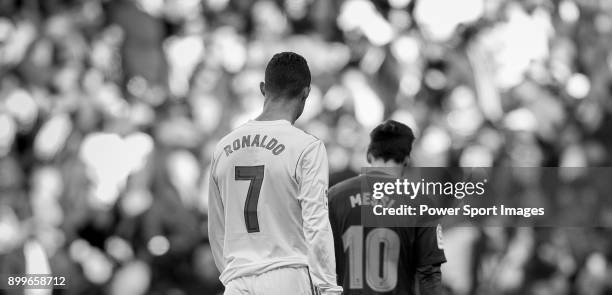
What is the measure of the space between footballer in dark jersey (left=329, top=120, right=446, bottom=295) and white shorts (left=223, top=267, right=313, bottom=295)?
53cm

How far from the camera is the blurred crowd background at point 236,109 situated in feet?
11.8

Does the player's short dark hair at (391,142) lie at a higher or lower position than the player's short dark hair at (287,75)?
lower

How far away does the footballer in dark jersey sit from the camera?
226 cm

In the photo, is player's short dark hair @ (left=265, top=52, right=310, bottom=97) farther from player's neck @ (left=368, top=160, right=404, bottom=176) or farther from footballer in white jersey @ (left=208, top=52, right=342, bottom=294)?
player's neck @ (left=368, top=160, right=404, bottom=176)

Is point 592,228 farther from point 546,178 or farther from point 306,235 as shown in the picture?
point 306,235

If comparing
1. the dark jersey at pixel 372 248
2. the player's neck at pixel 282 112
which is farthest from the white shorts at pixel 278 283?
the dark jersey at pixel 372 248

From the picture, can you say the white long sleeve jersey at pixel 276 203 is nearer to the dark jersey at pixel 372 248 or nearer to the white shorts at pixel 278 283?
the white shorts at pixel 278 283

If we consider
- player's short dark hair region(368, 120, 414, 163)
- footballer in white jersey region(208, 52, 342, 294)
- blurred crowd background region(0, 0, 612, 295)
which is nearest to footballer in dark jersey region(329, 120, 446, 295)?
player's short dark hair region(368, 120, 414, 163)

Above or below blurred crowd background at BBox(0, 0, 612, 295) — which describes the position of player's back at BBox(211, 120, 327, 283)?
below

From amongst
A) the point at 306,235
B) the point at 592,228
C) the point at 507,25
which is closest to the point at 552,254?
the point at 592,228

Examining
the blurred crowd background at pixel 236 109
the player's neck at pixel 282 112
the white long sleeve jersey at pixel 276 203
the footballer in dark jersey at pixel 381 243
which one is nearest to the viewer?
the white long sleeve jersey at pixel 276 203

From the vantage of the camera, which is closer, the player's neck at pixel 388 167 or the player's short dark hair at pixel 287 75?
the player's short dark hair at pixel 287 75

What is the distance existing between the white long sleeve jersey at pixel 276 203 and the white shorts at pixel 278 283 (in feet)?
0.04

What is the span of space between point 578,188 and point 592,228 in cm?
20
